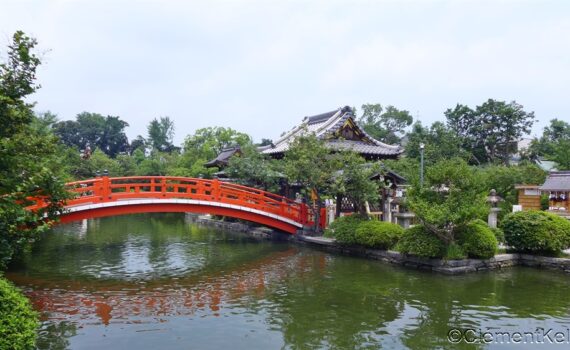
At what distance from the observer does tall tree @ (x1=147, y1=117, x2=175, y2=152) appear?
263 ft

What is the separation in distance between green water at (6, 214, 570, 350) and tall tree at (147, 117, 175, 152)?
61.0 m

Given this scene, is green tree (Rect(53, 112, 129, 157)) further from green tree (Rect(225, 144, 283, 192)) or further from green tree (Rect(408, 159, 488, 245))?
green tree (Rect(408, 159, 488, 245))

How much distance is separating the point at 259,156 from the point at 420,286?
15.2 m

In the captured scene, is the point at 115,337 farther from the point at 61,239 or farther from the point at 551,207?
the point at 551,207

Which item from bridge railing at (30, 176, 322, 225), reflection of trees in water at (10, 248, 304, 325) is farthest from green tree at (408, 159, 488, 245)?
bridge railing at (30, 176, 322, 225)

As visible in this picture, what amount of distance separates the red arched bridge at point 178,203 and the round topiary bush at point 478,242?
8.82 meters

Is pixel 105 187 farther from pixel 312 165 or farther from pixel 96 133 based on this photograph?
pixel 96 133

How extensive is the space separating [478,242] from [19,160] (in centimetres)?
1433

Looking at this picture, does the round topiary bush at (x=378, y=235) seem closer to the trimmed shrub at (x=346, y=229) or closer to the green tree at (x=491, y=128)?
the trimmed shrub at (x=346, y=229)

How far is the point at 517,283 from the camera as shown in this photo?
1480 cm

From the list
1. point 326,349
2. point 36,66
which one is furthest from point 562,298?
point 36,66

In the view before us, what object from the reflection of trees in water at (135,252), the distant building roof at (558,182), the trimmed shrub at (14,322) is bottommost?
the reflection of trees in water at (135,252)

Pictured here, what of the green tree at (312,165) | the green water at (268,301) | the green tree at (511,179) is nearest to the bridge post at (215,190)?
the green water at (268,301)

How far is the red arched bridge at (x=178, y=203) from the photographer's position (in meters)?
18.5
